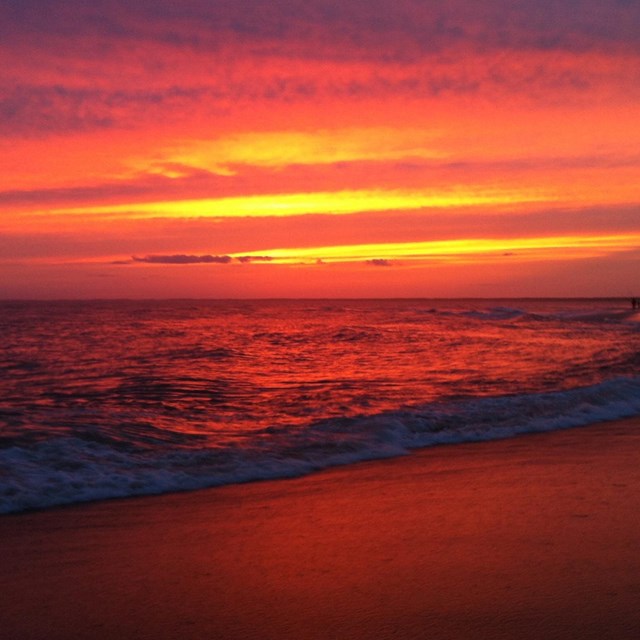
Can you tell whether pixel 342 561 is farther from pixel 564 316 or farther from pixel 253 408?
pixel 564 316

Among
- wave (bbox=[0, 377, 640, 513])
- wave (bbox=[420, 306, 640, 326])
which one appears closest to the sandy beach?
wave (bbox=[0, 377, 640, 513])

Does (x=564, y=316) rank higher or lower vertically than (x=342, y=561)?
higher

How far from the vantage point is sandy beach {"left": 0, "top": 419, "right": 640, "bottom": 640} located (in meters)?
4.01

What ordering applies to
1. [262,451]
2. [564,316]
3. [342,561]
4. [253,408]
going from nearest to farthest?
[342,561], [262,451], [253,408], [564,316]

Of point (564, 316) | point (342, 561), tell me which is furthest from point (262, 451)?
point (564, 316)

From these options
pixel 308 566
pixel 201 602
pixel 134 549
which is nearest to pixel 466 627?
pixel 308 566

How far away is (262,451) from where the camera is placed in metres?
8.66

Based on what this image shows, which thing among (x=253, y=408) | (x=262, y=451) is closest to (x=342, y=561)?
(x=262, y=451)

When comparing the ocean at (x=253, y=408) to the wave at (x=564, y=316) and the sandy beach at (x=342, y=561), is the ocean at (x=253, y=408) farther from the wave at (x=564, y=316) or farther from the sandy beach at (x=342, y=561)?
the wave at (x=564, y=316)

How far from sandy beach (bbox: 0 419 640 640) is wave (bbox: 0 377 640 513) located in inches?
17.2

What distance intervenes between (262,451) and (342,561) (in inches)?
152

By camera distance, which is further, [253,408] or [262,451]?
[253,408]

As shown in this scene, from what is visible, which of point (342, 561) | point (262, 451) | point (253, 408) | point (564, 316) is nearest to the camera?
point (342, 561)

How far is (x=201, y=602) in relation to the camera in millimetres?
4293
